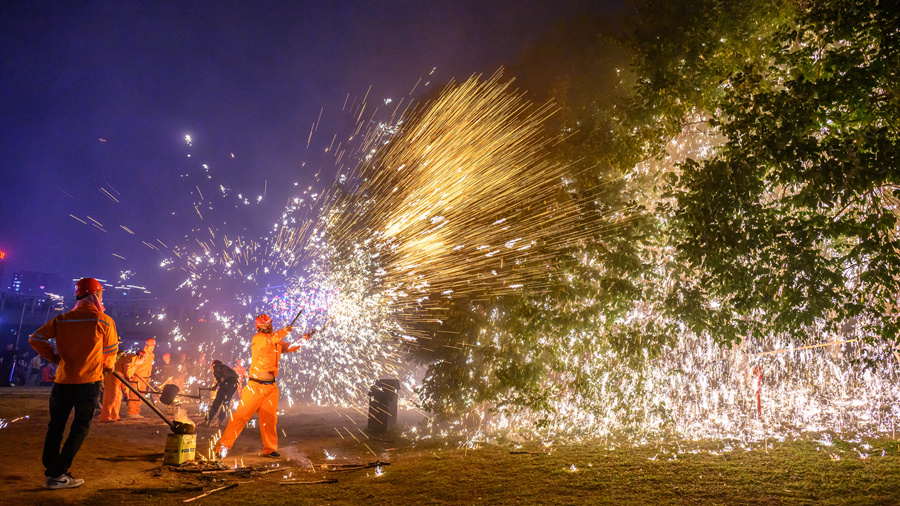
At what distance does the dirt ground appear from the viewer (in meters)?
5.18

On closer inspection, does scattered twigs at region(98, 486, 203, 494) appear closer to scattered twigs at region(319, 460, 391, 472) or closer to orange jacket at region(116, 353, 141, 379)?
scattered twigs at region(319, 460, 391, 472)

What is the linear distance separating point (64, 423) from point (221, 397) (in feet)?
23.7

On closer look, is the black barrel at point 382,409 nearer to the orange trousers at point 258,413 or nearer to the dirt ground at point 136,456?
the dirt ground at point 136,456

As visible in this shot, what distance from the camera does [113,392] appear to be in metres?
11.5

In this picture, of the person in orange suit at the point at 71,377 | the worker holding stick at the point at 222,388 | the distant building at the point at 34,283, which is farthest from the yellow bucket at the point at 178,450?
the distant building at the point at 34,283

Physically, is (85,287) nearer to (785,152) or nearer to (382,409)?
(382,409)

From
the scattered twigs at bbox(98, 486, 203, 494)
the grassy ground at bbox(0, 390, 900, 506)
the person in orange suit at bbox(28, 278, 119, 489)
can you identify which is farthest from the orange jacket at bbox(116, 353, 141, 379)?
the scattered twigs at bbox(98, 486, 203, 494)

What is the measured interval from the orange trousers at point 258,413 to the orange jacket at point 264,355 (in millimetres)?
198

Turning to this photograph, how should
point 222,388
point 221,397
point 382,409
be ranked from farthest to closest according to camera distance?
point 382,409 → point 222,388 → point 221,397

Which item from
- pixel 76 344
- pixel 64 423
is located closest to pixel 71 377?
pixel 76 344

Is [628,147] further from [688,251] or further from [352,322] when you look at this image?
[352,322]

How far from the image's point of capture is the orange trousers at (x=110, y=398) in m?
11.3

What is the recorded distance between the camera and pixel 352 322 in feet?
62.9

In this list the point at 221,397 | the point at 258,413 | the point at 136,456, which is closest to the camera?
the point at 136,456
